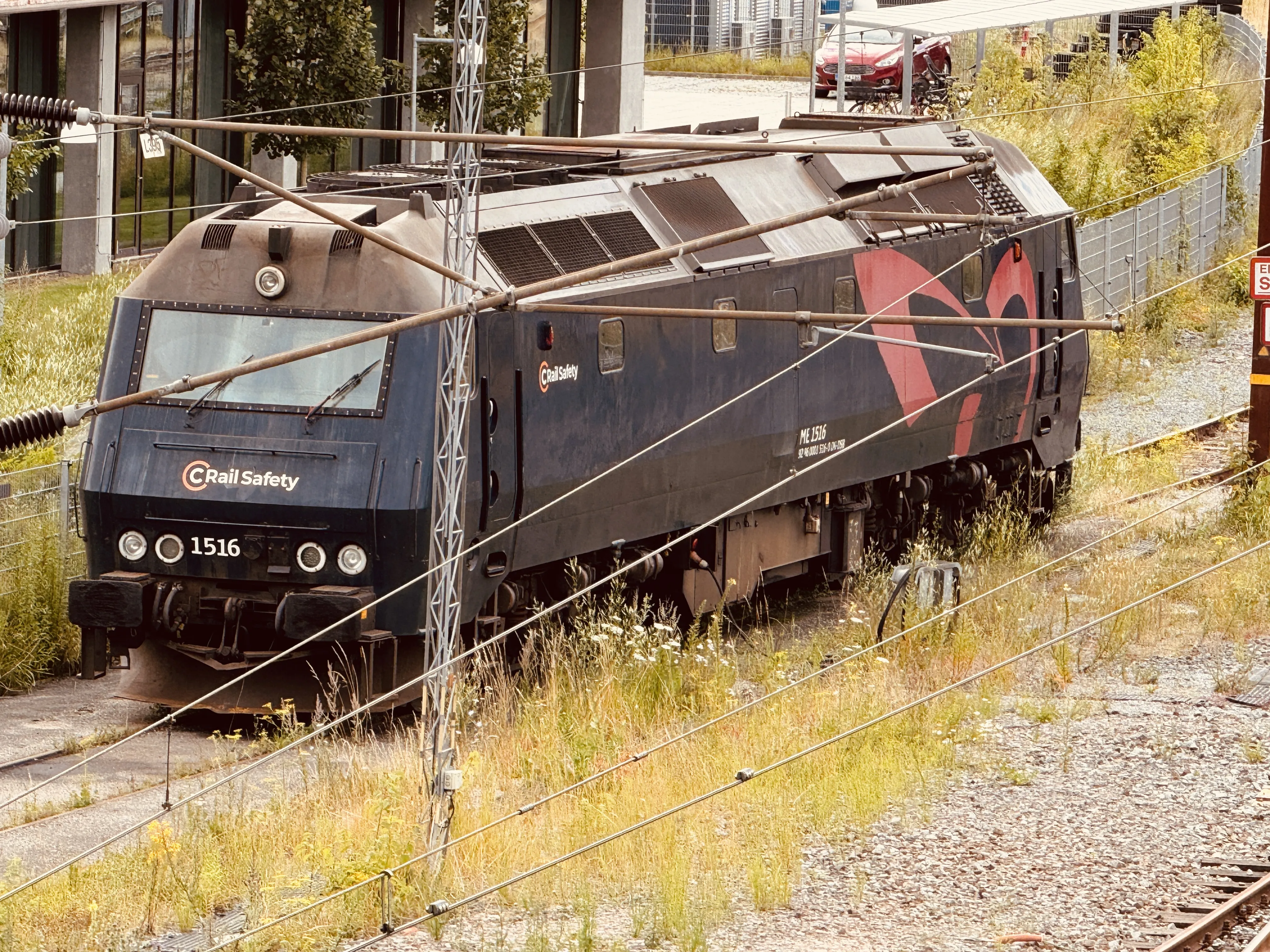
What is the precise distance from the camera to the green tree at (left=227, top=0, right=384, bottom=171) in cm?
2773

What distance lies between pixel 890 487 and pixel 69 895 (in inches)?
391

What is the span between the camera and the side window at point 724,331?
50.2ft

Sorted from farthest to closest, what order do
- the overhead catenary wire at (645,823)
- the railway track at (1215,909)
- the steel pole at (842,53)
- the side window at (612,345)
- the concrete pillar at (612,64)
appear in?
1. the concrete pillar at (612,64)
2. the steel pole at (842,53)
3. the side window at (612,345)
4. the railway track at (1215,909)
5. the overhead catenary wire at (645,823)

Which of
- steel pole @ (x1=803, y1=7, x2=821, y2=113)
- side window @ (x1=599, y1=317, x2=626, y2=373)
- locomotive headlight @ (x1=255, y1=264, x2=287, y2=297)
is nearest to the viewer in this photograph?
locomotive headlight @ (x1=255, y1=264, x2=287, y2=297)

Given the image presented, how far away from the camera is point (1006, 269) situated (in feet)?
63.7

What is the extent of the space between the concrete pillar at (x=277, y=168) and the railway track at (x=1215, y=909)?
23293mm

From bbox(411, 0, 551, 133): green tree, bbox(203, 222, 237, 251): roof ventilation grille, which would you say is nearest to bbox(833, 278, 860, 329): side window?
bbox(203, 222, 237, 251): roof ventilation grille

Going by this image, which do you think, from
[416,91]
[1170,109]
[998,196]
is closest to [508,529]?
[998,196]

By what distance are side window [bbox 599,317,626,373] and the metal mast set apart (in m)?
3.45

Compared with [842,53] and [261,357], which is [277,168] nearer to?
[842,53]

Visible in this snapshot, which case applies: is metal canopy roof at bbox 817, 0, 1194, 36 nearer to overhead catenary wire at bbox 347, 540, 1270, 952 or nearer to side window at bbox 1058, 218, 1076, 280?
side window at bbox 1058, 218, 1076, 280

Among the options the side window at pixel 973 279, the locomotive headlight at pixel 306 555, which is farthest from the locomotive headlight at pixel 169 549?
the side window at pixel 973 279

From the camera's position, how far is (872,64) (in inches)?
1753

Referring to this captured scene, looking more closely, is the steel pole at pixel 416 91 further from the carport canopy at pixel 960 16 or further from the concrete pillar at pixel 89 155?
the carport canopy at pixel 960 16
